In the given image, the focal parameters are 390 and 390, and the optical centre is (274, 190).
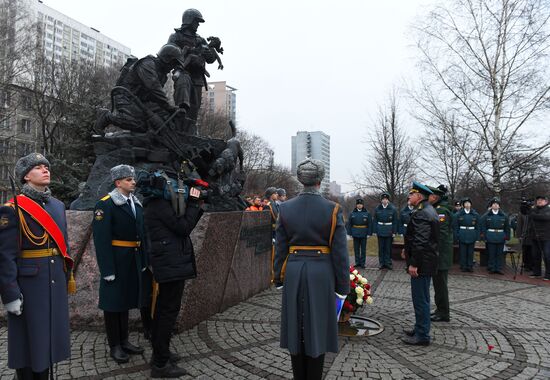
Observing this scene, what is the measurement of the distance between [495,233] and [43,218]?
10.8 meters

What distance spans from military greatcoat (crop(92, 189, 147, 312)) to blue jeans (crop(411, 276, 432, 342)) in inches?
126

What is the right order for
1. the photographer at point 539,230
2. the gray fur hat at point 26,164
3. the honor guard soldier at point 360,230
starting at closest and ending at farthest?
the gray fur hat at point 26,164
the photographer at point 539,230
the honor guard soldier at point 360,230

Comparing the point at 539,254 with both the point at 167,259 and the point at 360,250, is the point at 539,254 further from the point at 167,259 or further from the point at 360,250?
the point at 167,259

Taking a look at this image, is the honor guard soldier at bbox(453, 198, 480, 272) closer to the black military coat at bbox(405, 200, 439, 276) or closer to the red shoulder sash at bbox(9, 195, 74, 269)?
the black military coat at bbox(405, 200, 439, 276)

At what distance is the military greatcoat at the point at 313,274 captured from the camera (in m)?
3.03

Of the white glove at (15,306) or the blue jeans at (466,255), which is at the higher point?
the white glove at (15,306)

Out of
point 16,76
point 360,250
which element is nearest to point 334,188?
point 16,76

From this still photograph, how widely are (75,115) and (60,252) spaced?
80.4 feet

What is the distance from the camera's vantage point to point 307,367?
124 inches

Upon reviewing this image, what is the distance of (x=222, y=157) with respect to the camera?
26.3 ft

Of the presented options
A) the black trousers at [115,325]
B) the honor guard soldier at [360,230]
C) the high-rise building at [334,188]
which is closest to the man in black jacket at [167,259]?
the black trousers at [115,325]

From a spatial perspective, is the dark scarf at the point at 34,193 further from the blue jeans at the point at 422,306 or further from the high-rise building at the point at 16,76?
the high-rise building at the point at 16,76

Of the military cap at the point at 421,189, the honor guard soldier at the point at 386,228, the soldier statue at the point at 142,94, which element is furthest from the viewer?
the honor guard soldier at the point at 386,228

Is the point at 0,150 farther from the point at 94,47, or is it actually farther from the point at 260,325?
the point at 94,47
